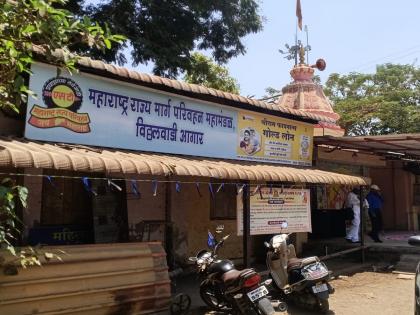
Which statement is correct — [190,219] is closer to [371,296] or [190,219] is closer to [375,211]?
[371,296]

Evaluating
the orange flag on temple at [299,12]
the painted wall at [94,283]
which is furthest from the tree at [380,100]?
the painted wall at [94,283]

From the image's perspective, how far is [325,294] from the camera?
22.9 feet

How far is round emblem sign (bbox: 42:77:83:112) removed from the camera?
21.2ft

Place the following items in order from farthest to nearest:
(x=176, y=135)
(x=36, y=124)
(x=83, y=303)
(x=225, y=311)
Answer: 1. (x=176, y=135)
2. (x=225, y=311)
3. (x=36, y=124)
4. (x=83, y=303)

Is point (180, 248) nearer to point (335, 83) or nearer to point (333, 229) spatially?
point (333, 229)

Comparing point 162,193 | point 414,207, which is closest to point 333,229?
point 414,207

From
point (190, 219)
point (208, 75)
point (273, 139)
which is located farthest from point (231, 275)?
point (208, 75)

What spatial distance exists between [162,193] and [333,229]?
6.80 meters

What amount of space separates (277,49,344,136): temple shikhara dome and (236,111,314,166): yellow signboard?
4552 millimetres

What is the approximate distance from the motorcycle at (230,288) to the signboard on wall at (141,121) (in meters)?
2.16

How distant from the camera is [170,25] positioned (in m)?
14.8

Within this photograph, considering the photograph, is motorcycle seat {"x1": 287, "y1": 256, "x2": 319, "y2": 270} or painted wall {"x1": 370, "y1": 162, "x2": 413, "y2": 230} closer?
motorcycle seat {"x1": 287, "y1": 256, "x2": 319, "y2": 270}

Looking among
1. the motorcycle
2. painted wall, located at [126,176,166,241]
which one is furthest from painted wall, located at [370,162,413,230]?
the motorcycle

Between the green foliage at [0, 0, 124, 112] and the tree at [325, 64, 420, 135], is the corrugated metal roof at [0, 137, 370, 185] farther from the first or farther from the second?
the tree at [325, 64, 420, 135]
